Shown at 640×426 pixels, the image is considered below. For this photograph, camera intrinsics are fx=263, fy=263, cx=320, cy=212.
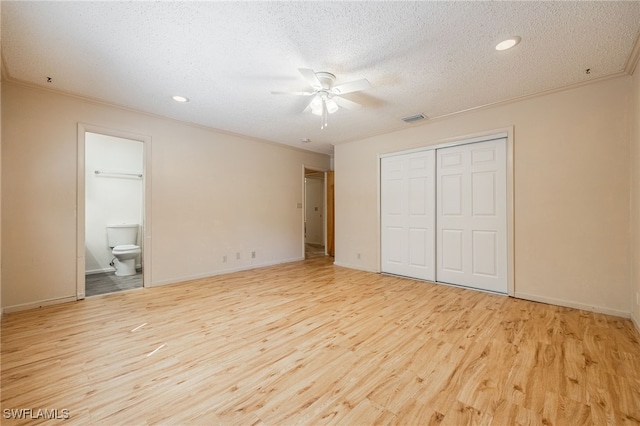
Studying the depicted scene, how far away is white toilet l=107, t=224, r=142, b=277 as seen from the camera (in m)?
4.62

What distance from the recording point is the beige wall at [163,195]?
119 inches

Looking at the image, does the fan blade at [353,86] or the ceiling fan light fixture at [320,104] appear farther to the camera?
the ceiling fan light fixture at [320,104]

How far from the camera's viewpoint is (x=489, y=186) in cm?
369

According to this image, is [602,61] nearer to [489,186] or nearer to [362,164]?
[489,186]

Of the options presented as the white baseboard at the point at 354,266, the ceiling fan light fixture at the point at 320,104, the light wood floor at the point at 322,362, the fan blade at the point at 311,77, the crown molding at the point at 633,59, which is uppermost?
the crown molding at the point at 633,59

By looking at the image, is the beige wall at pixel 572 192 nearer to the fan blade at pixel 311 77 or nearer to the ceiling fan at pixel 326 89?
the ceiling fan at pixel 326 89

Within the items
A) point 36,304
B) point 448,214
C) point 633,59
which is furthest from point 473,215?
point 36,304

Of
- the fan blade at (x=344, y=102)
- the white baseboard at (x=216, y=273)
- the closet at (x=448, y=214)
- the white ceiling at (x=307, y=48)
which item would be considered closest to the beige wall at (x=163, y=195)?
the white baseboard at (x=216, y=273)

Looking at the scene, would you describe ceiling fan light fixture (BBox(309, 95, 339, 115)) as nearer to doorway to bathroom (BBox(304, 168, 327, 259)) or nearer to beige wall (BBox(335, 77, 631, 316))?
beige wall (BBox(335, 77, 631, 316))

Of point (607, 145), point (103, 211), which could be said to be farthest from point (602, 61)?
point (103, 211)

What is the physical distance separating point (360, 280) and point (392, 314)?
146cm

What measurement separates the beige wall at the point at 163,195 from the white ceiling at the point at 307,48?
1.39 feet

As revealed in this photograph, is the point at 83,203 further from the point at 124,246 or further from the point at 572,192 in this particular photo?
the point at 572,192

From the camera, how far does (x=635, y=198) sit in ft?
8.63
